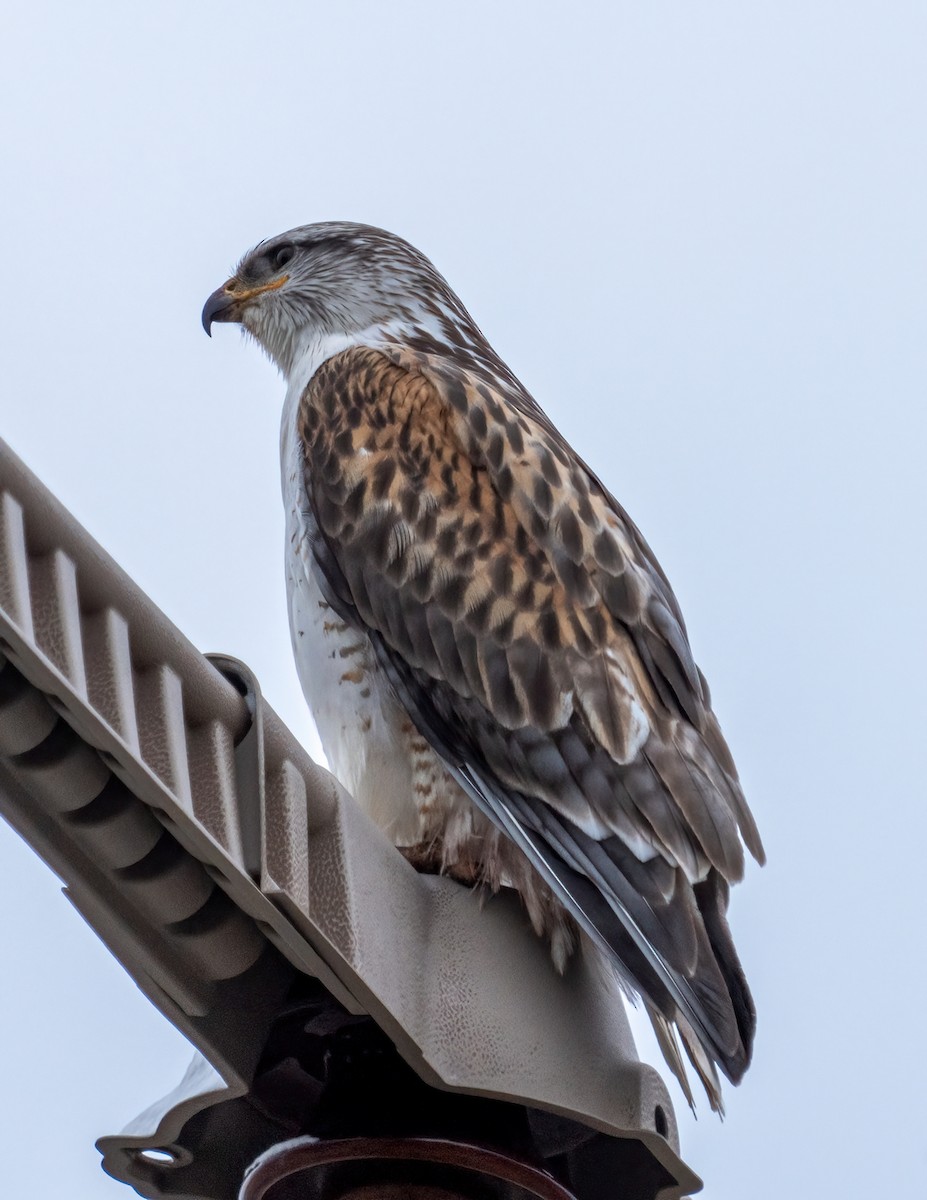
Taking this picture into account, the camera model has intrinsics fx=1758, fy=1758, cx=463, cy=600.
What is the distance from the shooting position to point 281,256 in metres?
5.27

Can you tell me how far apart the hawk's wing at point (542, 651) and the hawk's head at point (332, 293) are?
0.62 m

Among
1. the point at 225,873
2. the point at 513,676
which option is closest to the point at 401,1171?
the point at 225,873

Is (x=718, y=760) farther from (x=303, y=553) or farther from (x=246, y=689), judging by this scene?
(x=246, y=689)

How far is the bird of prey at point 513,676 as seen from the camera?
10.4 ft

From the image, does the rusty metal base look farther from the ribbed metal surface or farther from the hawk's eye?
the hawk's eye

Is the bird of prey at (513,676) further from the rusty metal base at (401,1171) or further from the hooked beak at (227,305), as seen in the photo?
the hooked beak at (227,305)

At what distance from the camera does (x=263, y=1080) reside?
2.53 metres

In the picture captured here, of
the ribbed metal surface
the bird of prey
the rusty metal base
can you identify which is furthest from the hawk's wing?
the rusty metal base

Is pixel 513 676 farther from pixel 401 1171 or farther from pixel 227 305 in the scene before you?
pixel 227 305

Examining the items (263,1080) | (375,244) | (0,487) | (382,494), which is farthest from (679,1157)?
(375,244)

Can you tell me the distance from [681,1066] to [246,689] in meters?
1.35

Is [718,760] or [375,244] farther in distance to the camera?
[375,244]

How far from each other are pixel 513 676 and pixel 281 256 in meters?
2.11

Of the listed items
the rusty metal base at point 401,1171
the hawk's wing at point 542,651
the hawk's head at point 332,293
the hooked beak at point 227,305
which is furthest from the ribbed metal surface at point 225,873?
the hooked beak at point 227,305
